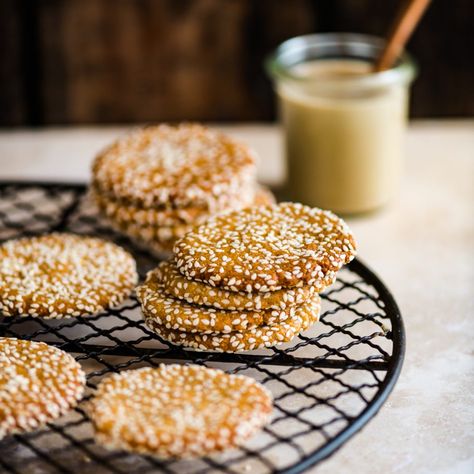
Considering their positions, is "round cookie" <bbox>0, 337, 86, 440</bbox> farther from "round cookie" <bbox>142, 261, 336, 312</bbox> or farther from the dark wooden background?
the dark wooden background

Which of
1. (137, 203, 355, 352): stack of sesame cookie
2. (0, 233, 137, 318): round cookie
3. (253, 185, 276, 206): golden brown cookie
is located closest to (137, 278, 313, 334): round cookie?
(137, 203, 355, 352): stack of sesame cookie

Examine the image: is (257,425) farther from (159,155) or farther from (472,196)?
(472,196)

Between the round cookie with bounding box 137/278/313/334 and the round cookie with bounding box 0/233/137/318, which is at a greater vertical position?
the round cookie with bounding box 137/278/313/334

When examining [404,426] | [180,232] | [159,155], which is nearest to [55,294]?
[180,232]

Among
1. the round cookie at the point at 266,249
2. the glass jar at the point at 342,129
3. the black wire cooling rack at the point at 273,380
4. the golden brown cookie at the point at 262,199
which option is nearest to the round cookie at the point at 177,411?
the black wire cooling rack at the point at 273,380

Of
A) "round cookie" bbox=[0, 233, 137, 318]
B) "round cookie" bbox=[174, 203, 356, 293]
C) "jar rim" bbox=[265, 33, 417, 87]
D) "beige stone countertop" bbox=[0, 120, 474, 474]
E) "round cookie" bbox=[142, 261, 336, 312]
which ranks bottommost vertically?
"beige stone countertop" bbox=[0, 120, 474, 474]

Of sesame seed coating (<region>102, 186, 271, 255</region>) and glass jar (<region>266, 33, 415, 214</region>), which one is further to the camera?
glass jar (<region>266, 33, 415, 214</region>)

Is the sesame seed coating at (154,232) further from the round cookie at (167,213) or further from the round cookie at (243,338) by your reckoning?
the round cookie at (243,338)
